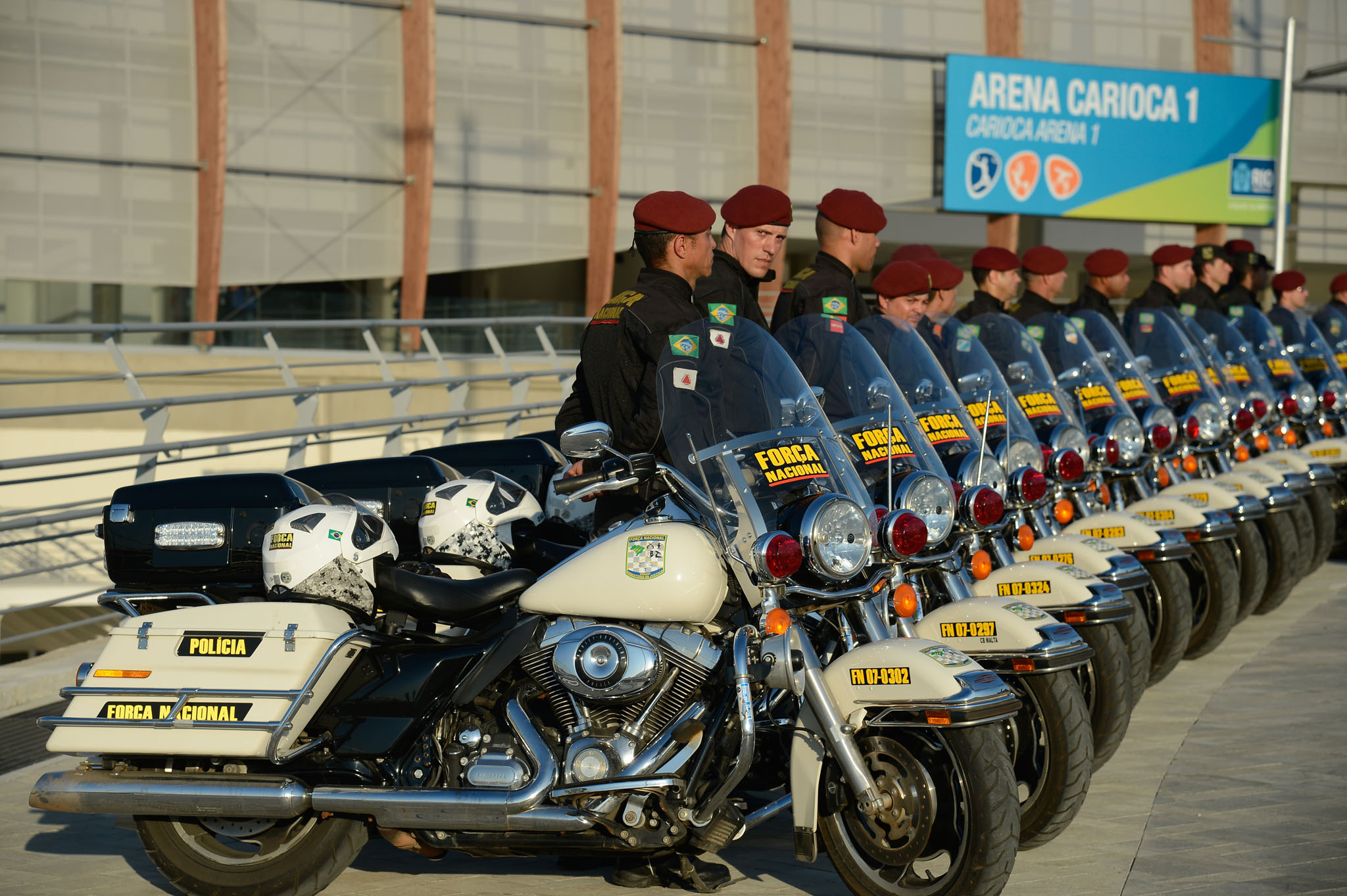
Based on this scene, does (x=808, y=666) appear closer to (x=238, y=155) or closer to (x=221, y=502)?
(x=221, y=502)

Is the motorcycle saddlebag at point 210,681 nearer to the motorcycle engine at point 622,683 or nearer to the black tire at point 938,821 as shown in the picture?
the motorcycle engine at point 622,683

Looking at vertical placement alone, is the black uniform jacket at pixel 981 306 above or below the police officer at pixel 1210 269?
below

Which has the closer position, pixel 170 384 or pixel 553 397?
pixel 170 384

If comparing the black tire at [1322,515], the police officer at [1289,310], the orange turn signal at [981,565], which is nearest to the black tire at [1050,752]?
the orange turn signal at [981,565]

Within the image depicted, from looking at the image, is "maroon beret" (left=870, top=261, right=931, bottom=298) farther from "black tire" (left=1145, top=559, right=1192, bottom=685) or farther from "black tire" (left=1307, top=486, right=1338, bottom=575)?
"black tire" (left=1307, top=486, right=1338, bottom=575)

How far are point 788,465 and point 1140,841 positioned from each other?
175 centimetres

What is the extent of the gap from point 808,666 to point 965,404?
224cm

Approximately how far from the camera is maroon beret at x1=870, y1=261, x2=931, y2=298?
20.0ft

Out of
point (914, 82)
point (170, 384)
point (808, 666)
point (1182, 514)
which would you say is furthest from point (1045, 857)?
point (914, 82)

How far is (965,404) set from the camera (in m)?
5.86

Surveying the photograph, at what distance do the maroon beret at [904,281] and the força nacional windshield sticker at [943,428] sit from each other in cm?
88

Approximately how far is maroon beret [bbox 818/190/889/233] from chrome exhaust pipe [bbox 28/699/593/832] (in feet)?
8.39

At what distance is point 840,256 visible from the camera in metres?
5.99

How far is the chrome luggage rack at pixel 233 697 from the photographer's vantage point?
4.36m
